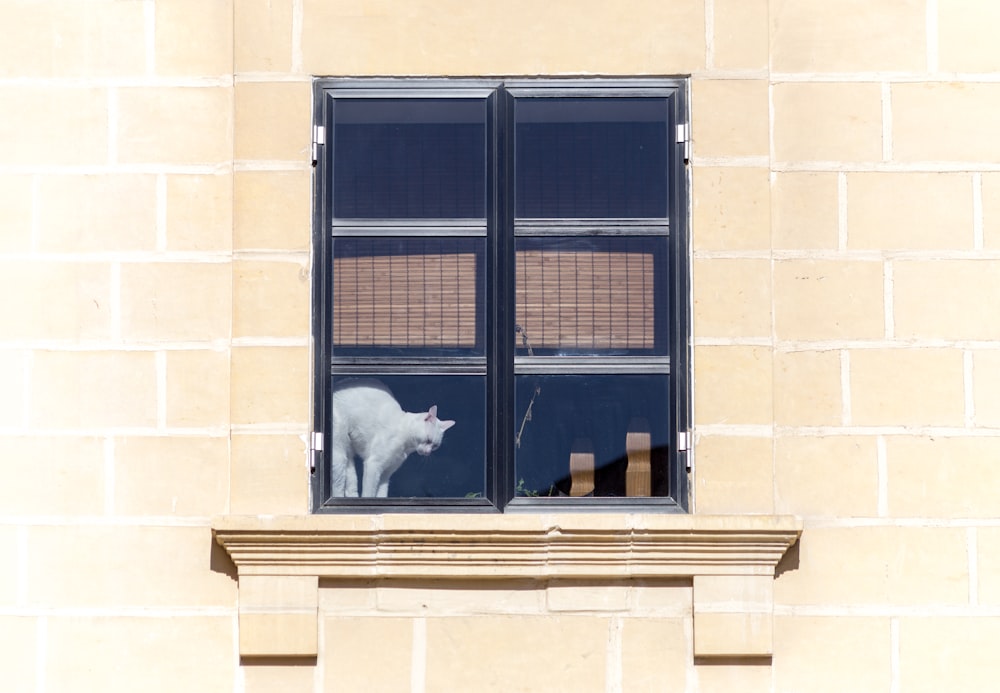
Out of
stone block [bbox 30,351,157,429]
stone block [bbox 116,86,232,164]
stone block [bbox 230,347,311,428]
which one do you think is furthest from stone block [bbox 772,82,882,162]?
stone block [bbox 30,351,157,429]

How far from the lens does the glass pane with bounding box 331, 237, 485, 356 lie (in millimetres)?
5234

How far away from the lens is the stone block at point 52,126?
521 cm

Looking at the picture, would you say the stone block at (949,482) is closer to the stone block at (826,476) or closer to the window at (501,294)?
the stone block at (826,476)

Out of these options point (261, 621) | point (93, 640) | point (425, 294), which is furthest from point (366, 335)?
point (93, 640)

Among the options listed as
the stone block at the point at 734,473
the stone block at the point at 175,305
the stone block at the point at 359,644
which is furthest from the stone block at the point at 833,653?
the stone block at the point at 175,305

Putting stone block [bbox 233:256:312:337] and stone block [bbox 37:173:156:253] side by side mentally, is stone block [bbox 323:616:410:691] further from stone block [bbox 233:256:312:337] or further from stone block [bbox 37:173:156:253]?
stone block [bbox 37:173:156:253]

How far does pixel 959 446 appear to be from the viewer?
16.8 feet

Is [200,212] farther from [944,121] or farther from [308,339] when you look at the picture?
[944,121]

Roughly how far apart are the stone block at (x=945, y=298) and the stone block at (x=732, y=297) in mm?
461

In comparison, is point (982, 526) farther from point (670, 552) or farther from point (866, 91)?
point (866, 91)

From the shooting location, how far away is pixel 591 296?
208 inches

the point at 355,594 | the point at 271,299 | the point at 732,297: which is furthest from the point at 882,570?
the point at 271,299

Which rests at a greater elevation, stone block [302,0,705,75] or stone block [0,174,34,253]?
stone block [302,0,705,75]

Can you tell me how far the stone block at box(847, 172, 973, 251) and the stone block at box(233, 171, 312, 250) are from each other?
74.4 inches
